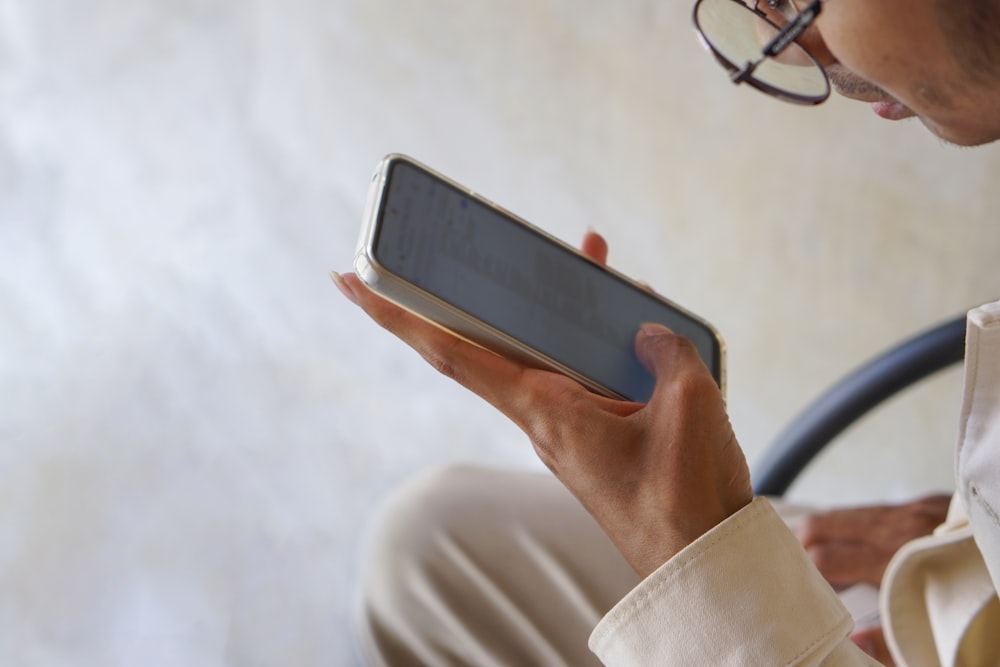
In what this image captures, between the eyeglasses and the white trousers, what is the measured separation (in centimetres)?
32

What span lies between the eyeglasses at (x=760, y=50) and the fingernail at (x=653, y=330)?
0.15 meters

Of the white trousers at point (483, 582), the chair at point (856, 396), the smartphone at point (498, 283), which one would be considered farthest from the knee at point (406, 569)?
the chair at point (856, 396)

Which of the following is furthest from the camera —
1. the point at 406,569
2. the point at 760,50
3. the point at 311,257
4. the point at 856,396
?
the point at 311,257

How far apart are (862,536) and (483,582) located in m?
0.29

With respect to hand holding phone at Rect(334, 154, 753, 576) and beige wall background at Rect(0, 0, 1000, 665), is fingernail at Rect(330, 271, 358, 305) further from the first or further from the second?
beige wall background at Rect(0, 0, 1000, 665)

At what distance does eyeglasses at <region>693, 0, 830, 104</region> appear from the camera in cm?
53

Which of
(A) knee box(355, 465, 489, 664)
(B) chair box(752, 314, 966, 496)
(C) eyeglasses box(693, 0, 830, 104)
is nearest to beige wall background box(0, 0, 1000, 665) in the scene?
(A) knee box(355, 465, 489, 664)

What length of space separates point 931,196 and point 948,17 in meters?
0.96

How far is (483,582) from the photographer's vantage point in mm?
651

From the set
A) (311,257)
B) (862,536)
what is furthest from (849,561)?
(311,257)

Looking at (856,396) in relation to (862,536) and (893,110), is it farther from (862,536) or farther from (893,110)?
(893,110)

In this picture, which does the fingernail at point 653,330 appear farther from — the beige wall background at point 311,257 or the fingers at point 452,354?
the beige wall background at point 311,257

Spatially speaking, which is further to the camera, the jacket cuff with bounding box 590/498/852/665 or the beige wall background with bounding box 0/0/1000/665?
the beige wall background with bounding box 0/0/1000/665

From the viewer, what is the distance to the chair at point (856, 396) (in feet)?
2.49
